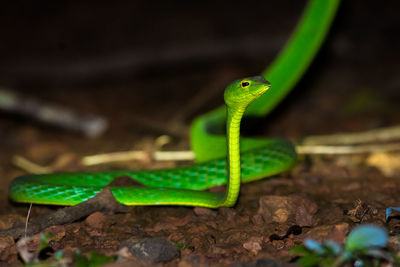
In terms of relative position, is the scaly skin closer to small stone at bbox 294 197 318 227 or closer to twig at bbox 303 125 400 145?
small stone at bbox 294 197 318 227

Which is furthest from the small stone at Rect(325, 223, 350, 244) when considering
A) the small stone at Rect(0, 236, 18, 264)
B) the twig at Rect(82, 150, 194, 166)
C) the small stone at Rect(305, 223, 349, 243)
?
the twig at Rect(82, 150, 194, 166)

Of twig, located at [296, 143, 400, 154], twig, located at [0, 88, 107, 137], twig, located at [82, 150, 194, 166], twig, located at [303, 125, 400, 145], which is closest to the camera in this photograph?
twig, located at [296, 143, 400, 154]

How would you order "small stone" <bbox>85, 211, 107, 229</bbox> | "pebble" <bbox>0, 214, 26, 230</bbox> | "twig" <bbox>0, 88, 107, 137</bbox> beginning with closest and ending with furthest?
"small stone" <bbox>85, 211, 107, 229</bbox>
"pebble" <bbox>0, 214, 26, 230</bbox>
"twig" <bbox>0, 88, 107, 137</bbox>

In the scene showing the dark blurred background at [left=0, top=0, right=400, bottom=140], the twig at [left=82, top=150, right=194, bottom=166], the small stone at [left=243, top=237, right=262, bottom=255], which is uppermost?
the dark blurred background at [left=0, top=0, right=400, bottom=140]

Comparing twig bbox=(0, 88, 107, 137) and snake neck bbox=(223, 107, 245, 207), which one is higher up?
twig bbox=(0, 88, 107, 137)

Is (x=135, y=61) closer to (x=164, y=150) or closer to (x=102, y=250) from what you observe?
(x=164, y=150)

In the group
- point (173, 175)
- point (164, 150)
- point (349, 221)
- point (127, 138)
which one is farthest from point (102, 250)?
point (127, 138)

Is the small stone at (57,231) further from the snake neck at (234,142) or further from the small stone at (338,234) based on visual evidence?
the small stone at (338,234)

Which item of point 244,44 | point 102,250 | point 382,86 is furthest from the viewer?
point 244,44
